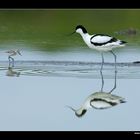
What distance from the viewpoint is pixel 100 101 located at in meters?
3.17

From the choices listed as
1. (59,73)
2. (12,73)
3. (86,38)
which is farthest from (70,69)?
(12,73)

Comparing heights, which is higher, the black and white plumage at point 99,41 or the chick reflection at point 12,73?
the black and white plumage at point 99,41

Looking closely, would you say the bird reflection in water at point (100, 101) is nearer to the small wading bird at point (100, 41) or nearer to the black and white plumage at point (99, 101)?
the black and white plumage at point (99, 101)

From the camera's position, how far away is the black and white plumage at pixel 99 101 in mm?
3146

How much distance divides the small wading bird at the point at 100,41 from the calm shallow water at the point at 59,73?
25mm

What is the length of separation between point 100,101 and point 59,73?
0.24 m

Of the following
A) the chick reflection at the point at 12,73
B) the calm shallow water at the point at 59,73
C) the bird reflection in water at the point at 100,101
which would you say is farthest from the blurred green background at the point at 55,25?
the bird reflection in water at the point at 100,101

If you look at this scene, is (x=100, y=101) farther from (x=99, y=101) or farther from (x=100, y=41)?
(x=100, y=41)

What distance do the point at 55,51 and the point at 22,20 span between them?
218 millimetres

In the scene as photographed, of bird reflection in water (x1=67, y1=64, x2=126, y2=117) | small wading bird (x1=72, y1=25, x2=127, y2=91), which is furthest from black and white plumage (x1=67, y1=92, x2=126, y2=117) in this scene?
small wading bird (x1=72, y1=25, x2=127, y2=91)

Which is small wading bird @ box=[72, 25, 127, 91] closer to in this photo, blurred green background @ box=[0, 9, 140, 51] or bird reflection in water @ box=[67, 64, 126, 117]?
blurred green background @ box=[0, 9, 140, 51]

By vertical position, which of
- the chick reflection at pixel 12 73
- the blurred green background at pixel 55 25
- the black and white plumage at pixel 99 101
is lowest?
the black and white plumage at pixel 99 101

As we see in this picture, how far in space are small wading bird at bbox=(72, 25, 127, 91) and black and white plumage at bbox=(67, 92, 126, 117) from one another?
0.20 m
